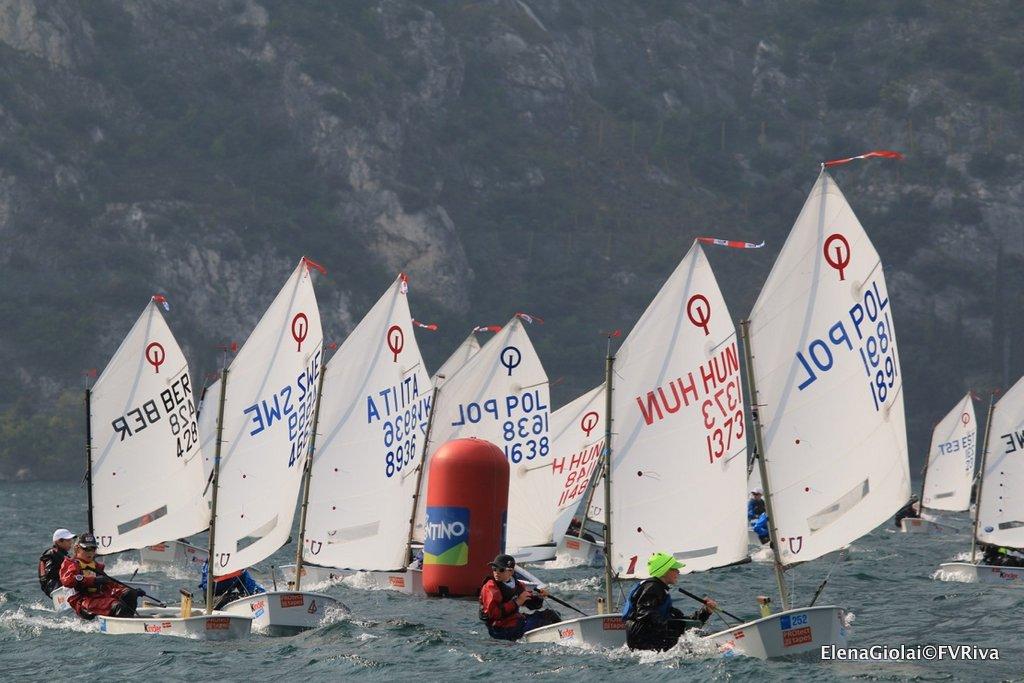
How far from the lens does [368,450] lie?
2717 centimetres

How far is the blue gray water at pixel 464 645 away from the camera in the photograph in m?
19.2

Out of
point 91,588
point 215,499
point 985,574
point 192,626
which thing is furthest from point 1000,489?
point 91,588

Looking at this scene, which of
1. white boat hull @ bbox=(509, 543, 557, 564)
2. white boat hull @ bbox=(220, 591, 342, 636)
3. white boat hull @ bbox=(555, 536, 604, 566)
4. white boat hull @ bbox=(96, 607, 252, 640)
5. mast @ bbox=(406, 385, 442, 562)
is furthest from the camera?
white boat hull @ bbox=(555, 536, 604, 566)

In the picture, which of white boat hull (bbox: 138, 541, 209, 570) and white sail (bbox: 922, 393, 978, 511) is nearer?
white boat hull (bbox: 138, 541, 209, 570)

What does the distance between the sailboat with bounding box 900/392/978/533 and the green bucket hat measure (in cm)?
3487

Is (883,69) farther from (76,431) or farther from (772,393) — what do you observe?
(772,393)

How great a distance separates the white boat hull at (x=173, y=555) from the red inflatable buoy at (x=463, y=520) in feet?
34.9

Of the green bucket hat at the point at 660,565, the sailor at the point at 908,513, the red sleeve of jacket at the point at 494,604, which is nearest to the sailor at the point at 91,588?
the red sleeve of jacket at the point at 494,604

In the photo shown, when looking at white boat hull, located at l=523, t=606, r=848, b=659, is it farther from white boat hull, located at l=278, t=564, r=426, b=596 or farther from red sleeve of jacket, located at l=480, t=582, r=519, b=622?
white boat hull, located at l=278, t=564, r=426, b=596

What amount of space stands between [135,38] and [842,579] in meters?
113

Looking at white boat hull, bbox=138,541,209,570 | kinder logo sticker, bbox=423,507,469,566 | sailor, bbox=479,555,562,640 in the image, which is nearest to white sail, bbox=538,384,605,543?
kinder logo sticker, bbox=423,507,469,566

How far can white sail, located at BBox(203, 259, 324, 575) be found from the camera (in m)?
24.0

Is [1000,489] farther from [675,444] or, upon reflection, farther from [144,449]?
[144,449]

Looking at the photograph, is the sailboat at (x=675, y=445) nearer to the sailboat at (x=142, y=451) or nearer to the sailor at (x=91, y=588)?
the sailor at (x=91, y=588)
